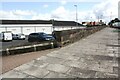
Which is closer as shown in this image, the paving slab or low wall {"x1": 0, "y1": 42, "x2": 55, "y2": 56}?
the paving slab

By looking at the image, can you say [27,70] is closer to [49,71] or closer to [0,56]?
[49,71]

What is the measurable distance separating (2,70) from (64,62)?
2361mm

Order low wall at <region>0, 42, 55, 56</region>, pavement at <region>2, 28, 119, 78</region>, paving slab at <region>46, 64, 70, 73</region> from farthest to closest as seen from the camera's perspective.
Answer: low wall at <region>0, 42, 55, 56</region> → paving slab at <region>46, 64, 70, 73</region> → pavement at <region>2, 28, 119, 78</region>

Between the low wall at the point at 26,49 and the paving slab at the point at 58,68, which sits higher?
the low wall at the point at 26,49

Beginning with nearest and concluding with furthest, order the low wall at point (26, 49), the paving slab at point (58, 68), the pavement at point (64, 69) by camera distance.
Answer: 1. the pavement at point (64, 69)
2. the paving slab at point (58, 68)
3. the low wall at point (26, 49)

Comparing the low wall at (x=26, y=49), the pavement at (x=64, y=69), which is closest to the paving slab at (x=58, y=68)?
the pavement at (x=64, y=69)

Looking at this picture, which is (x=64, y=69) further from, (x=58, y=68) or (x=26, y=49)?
(x=26, y=49)

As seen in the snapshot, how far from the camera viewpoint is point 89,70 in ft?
20.3

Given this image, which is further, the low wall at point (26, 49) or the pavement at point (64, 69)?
the low wall at point (26, 49)

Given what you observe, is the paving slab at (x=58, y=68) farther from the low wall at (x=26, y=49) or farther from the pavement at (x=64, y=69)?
the low wall at (x=26, y=49)

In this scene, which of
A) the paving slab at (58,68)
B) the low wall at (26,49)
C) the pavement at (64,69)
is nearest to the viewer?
the pavement at (64,69)

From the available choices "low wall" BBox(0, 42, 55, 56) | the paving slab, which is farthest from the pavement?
"low wall" BBox(0, 42, 55, 56)

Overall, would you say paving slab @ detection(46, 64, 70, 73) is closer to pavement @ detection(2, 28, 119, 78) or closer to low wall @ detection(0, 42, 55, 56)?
pavement @ detection(2, 28, 119, 78)

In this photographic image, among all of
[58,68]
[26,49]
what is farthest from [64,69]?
[26,49]
